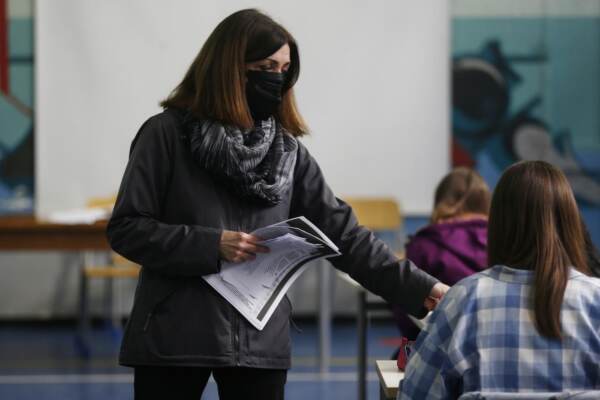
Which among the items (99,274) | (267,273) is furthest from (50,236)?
(267,273)

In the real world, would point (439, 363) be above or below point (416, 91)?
below

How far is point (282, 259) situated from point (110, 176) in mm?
5342

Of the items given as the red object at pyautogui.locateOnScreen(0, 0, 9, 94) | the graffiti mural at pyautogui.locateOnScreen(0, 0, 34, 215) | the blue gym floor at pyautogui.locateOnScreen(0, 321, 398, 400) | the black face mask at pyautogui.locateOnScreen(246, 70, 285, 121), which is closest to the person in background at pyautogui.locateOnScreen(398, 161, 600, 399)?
the black face mask at pyautogui.locateOnScreen(246, 70, 285, 121)

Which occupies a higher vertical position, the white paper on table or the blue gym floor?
the white paper on table

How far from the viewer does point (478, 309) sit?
1.78 meters

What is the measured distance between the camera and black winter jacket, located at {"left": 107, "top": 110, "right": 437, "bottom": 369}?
2.04 metres

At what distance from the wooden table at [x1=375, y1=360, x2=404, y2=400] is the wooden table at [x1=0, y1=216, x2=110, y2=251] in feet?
11.0

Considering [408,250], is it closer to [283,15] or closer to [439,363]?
[439,363]

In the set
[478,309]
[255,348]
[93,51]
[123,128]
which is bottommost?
[255,348]

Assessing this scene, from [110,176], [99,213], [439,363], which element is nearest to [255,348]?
[439,363]

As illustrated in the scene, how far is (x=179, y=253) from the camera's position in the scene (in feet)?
6.63

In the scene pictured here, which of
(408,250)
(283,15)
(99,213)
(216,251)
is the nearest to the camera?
(216,251)

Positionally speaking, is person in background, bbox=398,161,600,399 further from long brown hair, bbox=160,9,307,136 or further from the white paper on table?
long brown hair, bbox=160,9,307,136

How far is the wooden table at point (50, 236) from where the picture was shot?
5445mm
